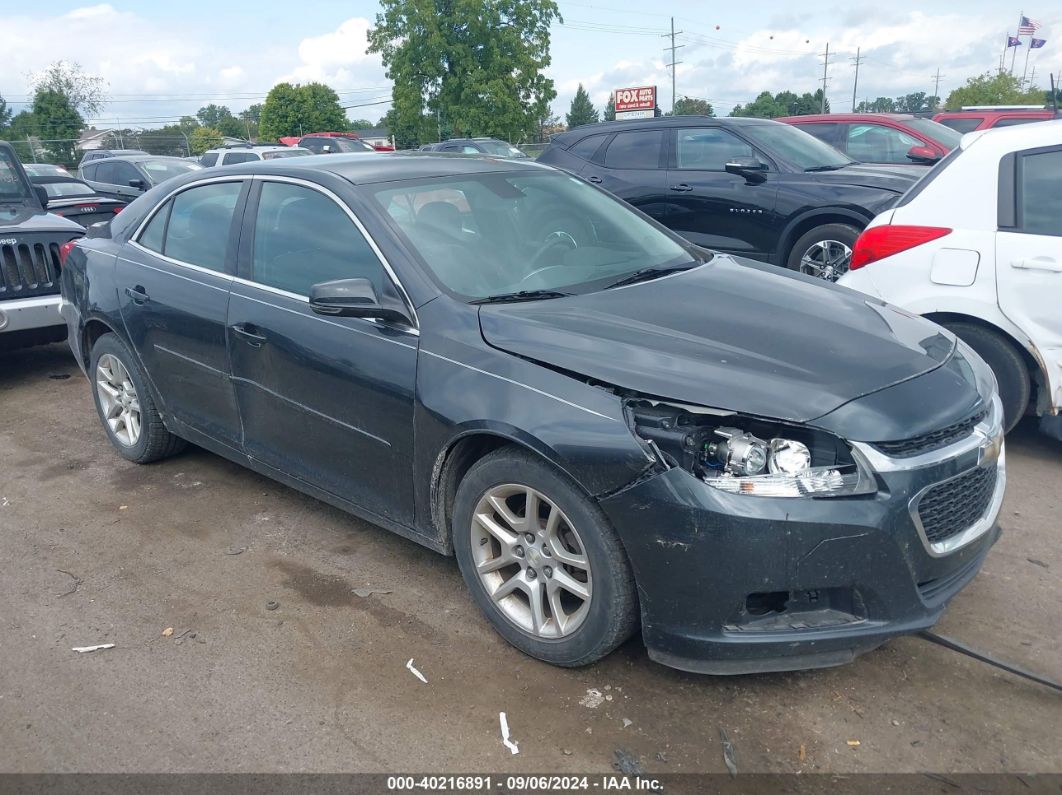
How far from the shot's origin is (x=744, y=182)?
A: 8.17m

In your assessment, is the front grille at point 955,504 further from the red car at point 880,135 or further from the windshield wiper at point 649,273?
the red car at point 880,135

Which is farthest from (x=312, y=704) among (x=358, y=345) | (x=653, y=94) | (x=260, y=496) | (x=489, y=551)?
(x=653, y=94)

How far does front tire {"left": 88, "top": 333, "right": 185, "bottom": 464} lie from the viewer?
4926 mm

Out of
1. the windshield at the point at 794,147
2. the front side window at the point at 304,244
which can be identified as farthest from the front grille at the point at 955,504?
the windshield at the point at 794,147

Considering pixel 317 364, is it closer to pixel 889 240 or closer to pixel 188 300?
pixel 188 300

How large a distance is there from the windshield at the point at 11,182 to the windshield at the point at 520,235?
5.42m

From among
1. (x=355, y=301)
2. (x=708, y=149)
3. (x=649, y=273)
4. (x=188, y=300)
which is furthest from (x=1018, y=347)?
(x=708, y=149)

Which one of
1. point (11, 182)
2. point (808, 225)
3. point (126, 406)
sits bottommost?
point (126, 406)

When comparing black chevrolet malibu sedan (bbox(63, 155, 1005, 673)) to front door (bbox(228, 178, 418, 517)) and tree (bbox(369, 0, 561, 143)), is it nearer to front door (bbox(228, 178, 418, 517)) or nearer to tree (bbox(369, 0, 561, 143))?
front door (bbox(228, 178, 418, 517))

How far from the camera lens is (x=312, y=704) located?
3006mm

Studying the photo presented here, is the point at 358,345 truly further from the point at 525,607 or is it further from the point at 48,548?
the point at 48,548

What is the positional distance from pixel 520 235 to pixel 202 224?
1.74 meters

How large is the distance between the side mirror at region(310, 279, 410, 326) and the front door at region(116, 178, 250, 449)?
3.20 ft

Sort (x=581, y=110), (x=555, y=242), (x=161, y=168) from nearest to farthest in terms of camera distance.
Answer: (x=555, y=242)
(x=161, y=168)
(x=581, y=110)
